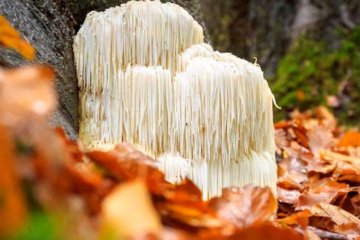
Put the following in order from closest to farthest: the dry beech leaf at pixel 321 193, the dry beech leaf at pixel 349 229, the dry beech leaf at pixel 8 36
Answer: the dry beech leaf at pixel 8 36
the dry beech leaf at pixel 349 229
the dry beech leaf at pixel 321 193

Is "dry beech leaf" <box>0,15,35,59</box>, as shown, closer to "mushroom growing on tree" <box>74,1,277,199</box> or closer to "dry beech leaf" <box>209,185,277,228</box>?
"mushroom growing on tree" <box>74,1,277,199</box>

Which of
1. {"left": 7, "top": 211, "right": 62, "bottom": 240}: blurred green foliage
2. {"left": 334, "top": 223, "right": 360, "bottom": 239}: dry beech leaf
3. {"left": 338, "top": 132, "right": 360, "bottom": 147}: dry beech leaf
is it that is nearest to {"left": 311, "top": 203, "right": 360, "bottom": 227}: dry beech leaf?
{"left": 334, "top": 223, "right": 360, "bottom": 239}: dry beech leaf

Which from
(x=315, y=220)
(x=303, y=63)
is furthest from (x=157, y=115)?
(x=303, y=63)

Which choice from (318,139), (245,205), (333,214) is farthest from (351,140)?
(245,205)

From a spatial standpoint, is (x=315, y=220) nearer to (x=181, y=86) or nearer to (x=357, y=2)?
(x=181, y=86)

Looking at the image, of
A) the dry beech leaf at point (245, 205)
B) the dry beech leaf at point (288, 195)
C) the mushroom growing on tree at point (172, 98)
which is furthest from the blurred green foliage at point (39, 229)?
the dry beech leaf at point (288, 195)

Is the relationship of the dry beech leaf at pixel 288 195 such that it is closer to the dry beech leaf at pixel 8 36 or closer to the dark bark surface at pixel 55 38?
Answer: the dark bark surface at pixel 55 38

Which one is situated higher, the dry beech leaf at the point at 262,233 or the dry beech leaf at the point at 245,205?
the dry beech leaf at the point at 262,233

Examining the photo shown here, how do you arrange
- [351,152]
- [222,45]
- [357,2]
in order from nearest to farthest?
1. [351,152]
2. [357,2]
3. [222,45]
